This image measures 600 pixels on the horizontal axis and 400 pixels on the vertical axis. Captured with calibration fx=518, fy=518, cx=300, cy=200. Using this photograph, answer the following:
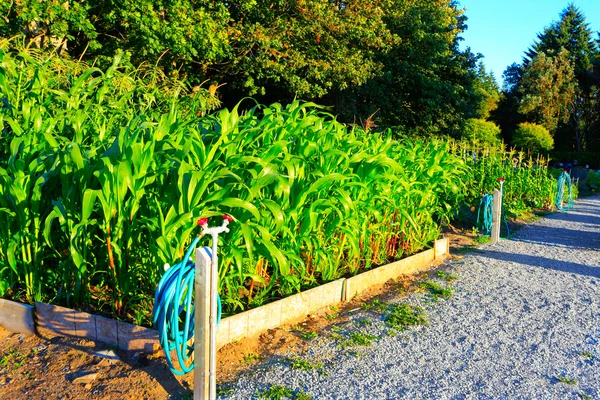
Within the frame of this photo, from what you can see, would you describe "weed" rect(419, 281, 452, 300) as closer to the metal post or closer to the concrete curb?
the concrete curb

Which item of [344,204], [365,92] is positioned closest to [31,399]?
[344,204]

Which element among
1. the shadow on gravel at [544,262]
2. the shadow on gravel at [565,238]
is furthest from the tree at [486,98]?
the shadow on gravel at [544,262]

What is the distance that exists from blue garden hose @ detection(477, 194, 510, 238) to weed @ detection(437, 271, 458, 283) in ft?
7.75


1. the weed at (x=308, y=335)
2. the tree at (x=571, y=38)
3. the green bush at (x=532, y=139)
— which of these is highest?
the tree at (x=571, y=38)

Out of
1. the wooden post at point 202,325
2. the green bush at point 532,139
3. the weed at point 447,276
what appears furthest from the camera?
the green bush at point 532,139

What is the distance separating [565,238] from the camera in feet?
26.3

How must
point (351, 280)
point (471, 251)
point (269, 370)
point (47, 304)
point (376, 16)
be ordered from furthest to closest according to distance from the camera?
point (376, 16) → point (471, 251) → point (351, 280) → point (47, 304) → point (269, 370)

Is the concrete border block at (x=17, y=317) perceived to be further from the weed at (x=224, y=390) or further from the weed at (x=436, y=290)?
the weed at (x=436, y=290)

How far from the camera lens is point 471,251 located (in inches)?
261

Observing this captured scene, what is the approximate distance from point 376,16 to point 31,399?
1642cm

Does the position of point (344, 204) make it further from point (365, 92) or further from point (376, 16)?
point (365, 92)

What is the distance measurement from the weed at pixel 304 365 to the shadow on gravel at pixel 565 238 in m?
5.47

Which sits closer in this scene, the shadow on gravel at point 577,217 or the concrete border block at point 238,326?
the concrete border block at point 238,326

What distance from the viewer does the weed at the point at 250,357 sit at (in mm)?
3116
